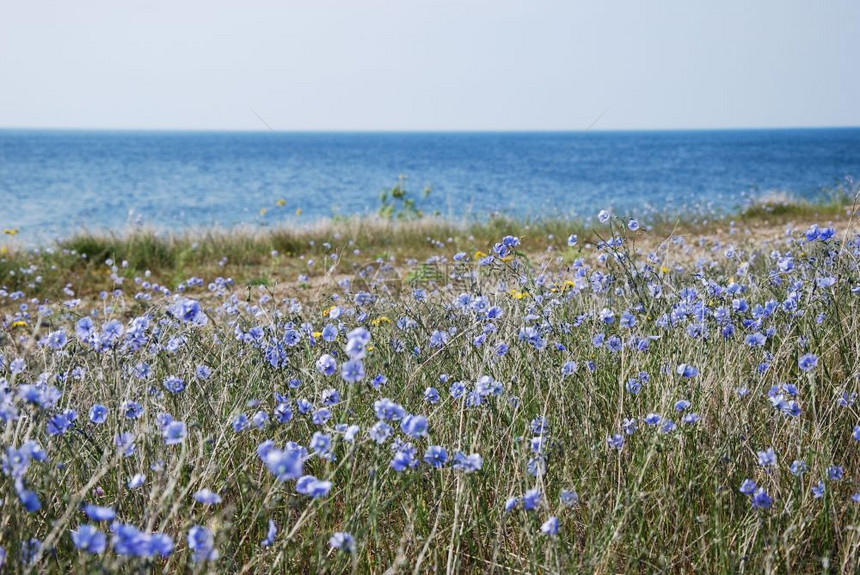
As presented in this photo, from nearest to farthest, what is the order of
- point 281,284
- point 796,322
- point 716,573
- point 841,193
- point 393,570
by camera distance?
point 393,570 → point 716,573 → point 796,322 → point 281,284 → point 841,193

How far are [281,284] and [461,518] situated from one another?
19.5 feet

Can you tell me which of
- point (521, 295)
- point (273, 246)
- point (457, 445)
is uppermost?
point (521, 295)

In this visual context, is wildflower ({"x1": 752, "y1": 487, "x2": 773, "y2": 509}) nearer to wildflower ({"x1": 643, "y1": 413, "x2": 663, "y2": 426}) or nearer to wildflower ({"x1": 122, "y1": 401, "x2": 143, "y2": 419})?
wildflower ({"x1": 643, "y1": 413, "x2": 663, "y2": 426})

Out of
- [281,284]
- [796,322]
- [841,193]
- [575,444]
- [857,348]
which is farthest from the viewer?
[841,193]

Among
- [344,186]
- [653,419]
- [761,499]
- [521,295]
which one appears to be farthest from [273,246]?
[344,186]

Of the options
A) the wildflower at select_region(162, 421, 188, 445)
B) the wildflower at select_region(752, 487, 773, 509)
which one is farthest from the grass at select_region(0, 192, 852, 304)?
the wildflower at select_region(752, 487, 773, 509)

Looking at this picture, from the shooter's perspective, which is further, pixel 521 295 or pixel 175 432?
pixel 521 295

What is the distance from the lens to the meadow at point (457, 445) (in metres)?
1.54

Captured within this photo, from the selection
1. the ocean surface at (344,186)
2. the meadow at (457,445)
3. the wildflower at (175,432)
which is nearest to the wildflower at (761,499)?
the meadow at (457,445)

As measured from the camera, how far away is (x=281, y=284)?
7461mm

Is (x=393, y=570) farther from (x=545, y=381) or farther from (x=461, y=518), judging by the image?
(x=545, y=381)

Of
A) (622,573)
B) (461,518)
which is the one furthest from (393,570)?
(622,573)

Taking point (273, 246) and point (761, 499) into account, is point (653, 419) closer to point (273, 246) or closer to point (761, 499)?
point (761, 499)

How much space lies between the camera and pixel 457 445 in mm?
1927
